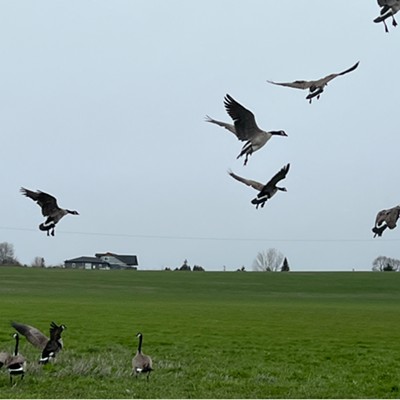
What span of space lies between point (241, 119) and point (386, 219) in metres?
1.55

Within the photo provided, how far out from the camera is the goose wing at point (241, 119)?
5.74 m

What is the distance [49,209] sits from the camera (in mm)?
5930

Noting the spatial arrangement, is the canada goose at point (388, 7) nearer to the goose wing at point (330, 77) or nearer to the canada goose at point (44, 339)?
the goose wing at point (330, 77)

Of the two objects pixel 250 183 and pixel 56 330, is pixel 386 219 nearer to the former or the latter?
pixel 250 183

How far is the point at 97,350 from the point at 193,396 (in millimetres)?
12662

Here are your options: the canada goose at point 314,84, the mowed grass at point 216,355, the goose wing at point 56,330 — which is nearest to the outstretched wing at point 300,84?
the canada goose at point 314,84

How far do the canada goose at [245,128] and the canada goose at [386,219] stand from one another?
907 millimetres

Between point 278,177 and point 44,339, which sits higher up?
point 278,177

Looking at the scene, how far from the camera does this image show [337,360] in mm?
34469

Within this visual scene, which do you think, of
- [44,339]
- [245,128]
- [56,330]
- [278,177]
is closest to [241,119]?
[245,128]

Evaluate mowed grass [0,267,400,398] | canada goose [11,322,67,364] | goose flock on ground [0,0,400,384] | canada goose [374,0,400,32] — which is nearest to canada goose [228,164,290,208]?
goose flock on ground [0,0,400,384]

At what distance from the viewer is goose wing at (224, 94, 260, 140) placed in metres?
5.74

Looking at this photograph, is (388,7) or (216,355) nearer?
(388,7)

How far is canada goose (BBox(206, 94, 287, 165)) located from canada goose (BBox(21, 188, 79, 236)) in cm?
142
